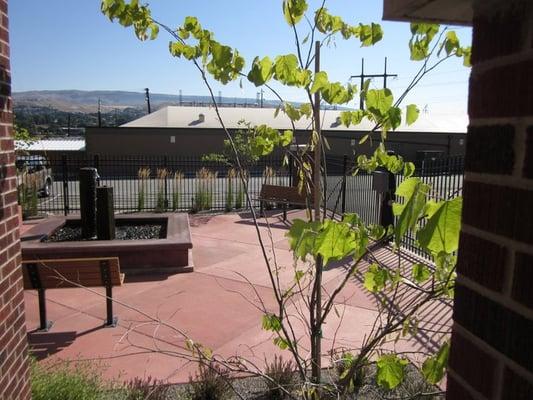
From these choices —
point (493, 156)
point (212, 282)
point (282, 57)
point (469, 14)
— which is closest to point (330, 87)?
point (282, 57)

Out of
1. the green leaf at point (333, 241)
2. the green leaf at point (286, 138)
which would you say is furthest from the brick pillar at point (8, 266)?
the green leaf at point (333, 241)

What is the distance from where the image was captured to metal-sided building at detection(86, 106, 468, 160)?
97.9 feet

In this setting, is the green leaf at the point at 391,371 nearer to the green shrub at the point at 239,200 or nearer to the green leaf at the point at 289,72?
the green leaf at the point at 289,72

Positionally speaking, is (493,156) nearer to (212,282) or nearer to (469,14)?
(469,14)

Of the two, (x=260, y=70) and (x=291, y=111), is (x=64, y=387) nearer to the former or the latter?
(x=291, y=111)

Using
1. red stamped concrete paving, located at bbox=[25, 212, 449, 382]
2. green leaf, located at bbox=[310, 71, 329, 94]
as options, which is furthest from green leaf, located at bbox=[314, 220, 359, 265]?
red stamped concrete paving, located at bbox=[25, 212, 449, 382]

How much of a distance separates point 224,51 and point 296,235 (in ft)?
3.56

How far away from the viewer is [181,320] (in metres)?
5.29

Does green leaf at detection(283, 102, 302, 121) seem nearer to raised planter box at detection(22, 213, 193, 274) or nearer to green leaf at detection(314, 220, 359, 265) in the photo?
green leaf at detection(314, 220, 359, 265)

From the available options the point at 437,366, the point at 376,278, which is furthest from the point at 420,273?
the point at 437,366

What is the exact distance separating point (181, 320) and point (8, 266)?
273cm

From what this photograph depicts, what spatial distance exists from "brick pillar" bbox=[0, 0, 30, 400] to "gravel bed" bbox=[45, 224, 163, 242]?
5222 mm

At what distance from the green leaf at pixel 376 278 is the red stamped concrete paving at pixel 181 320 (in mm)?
1278

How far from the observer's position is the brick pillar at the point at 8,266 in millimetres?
2678
